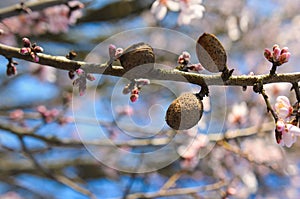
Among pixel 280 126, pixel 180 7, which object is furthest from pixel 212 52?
pixel 180 7

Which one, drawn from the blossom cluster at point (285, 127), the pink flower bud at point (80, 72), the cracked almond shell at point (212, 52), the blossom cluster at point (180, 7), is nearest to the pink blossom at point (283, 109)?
the blossom cluster at point (285, 127)

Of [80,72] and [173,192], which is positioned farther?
[173,192]

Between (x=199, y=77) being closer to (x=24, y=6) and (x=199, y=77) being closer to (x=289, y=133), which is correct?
Result: (x=289, y=133)

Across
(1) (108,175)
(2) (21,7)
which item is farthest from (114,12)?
(2) (21,7)

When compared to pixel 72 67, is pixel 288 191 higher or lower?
higher

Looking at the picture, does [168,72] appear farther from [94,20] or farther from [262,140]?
[262,140]

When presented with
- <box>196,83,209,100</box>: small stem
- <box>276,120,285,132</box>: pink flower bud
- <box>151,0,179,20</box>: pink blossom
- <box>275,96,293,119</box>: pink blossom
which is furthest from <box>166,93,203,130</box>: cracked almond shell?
<box>151,0,179,20</box>: pink blossom

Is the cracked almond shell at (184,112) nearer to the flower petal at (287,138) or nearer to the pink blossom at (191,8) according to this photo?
the flower petal at (287,138)

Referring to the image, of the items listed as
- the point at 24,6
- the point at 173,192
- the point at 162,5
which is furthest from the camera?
the point at 173,192
